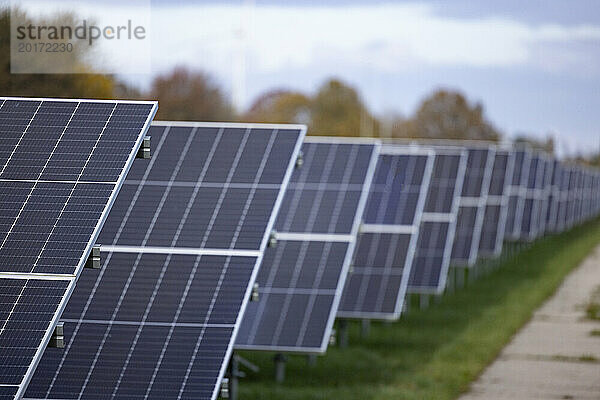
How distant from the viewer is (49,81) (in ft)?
81.7

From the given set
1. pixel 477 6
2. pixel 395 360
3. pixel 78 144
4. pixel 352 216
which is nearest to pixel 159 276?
pixel 78 144

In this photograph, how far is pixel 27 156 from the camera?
8914mm

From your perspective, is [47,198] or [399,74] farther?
[399,74]

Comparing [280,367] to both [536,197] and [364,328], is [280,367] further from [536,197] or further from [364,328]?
[536,197]

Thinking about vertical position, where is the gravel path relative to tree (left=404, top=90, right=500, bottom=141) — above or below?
below

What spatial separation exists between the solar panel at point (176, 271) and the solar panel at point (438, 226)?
1000cm

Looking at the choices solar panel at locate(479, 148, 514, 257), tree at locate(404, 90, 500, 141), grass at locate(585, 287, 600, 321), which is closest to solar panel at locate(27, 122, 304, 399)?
grass at locate(585, 287, 600, 321)

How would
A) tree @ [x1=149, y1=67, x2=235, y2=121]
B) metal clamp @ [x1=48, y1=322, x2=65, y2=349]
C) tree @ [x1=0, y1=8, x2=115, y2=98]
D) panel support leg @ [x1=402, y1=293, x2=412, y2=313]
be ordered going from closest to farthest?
metal clamp @ [x1=48, y1=322, x2=65, y2=349] < tree @ [x1=0, y1=8, x2=115, y2=98] < panel support leg @ [x1=402, y1=293, x2=412, y2=313] < tree @ [x1=149, y1=67, x2=235, y2=121]

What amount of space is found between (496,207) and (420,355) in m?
15.3

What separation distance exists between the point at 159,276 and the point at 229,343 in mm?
1167

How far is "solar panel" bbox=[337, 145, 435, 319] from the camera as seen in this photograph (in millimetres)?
18094

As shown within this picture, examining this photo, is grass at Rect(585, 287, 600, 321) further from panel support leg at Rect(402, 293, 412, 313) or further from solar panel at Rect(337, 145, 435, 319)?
solar panel at Rect(337, 145, 435, 319)

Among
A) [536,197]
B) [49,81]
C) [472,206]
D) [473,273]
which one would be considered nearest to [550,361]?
[472,206]

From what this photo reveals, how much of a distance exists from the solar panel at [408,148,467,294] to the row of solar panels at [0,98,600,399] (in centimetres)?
275
